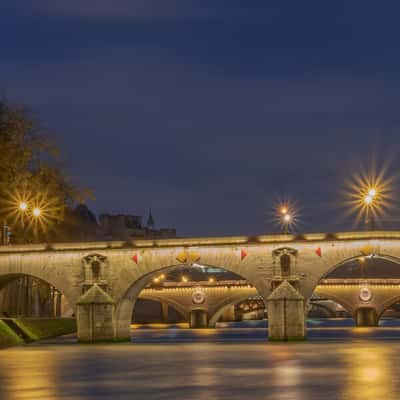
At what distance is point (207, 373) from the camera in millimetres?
44438

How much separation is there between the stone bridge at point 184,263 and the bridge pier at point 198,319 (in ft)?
166

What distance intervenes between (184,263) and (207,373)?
32.7m

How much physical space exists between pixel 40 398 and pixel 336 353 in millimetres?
25820

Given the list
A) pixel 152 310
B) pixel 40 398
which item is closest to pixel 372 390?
pixel 40 398

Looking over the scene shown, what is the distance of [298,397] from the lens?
34000 mm

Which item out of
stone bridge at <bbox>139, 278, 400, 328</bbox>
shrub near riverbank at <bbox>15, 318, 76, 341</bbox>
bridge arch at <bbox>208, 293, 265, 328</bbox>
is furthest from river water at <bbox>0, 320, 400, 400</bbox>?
stone bridge at <bbox>139, 278, 400, 328</bbox>

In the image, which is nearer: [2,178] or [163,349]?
[163,349]

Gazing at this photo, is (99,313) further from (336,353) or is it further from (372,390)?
(372,390)

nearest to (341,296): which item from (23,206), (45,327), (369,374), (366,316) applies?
(366,316)

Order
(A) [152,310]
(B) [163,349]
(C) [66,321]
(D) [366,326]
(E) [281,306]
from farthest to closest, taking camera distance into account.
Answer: (A) [152,310], (D) [366,326], (C) [66,321], (E) [281,306], (B) [163,349]

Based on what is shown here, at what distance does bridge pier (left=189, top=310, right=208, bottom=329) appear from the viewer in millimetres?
130500

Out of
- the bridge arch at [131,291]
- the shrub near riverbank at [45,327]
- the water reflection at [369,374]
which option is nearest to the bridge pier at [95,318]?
the bridge arch at [131,291]

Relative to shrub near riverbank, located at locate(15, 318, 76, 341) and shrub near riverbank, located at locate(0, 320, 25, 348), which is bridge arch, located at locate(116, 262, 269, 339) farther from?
shrub near riverbank, located at locate(15, 318, 76, 341)

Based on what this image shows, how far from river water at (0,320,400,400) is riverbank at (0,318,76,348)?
8.90 m
